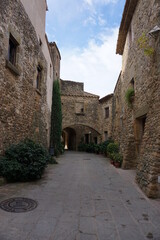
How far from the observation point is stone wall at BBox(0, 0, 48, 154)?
482cm

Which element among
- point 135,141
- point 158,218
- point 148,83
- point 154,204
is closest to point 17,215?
point 158,218

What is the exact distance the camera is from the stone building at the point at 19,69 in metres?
4.85

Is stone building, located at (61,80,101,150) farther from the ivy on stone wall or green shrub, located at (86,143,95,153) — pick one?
the ivy on stone wall

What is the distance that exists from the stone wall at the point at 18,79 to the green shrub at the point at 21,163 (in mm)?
328

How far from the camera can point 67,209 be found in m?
3.16

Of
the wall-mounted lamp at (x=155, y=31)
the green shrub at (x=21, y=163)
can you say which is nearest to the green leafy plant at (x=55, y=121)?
the green shrub at (x=21, y=163)

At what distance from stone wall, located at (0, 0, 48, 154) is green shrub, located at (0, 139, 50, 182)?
328 mm

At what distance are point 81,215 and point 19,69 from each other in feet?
16.5

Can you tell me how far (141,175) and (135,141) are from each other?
8.11 ft

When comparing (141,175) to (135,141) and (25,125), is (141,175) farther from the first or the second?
(25,125)

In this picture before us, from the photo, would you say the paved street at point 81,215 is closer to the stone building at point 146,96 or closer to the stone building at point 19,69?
the stone building at point 146,96

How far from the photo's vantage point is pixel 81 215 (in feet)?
9.57

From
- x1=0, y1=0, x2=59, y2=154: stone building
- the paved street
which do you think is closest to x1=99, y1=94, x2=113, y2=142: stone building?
x1=0, y1=0, x2=59, y2=154: stone building

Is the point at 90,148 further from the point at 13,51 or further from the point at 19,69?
the point at 13,51
